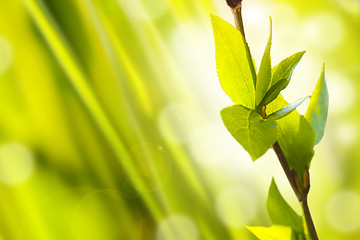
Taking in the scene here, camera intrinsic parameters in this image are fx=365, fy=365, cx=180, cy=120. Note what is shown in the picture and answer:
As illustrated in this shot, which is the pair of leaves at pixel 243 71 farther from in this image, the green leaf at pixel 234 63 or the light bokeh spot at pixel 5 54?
the light bokeh spot at pixel 5 54

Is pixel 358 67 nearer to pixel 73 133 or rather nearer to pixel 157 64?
pixel 157 64

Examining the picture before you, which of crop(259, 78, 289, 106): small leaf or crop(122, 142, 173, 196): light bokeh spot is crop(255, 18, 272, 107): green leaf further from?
crop(122, 142, 173, 196): light bokeh spot

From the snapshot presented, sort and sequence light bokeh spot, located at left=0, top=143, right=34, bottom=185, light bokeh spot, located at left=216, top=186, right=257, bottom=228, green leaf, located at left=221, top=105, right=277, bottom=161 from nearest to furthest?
green leaf, located at left=221, top=105, right=277, bottom=161 < light bokeh spot, located at left=0, top=143, right=34, bottom=185 < light bokeh spot, located at left=216, top=186, right=257, bottom=228

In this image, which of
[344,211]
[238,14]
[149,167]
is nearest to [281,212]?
[238,14]

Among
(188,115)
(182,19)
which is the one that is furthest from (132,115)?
(182,19)

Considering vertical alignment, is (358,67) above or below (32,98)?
below

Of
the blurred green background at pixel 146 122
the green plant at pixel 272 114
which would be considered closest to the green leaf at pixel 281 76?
the green plant at pixel 272 114

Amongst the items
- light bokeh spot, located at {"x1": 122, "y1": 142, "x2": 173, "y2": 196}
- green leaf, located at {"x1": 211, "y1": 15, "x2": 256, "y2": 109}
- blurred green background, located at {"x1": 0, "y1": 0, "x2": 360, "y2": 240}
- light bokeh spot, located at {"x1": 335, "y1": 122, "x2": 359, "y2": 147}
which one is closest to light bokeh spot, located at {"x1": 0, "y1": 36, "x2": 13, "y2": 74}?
blurred green background, located at {"x1": 0, "y1": 0, "x2": 360, "y2": 240}
